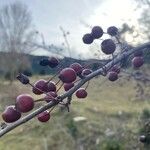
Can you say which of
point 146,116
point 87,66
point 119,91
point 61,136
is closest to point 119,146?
point 146,116

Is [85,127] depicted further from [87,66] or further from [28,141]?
[87,66]

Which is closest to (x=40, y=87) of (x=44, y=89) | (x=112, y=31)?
(x=44, y=89)

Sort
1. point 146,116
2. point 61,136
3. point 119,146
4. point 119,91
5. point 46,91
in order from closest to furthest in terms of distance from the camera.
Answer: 1. point 46,91
2. point 119,146
3. point 146,116
4. point 61,136
5. point 119,91

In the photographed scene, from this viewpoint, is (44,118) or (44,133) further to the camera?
(44,133)

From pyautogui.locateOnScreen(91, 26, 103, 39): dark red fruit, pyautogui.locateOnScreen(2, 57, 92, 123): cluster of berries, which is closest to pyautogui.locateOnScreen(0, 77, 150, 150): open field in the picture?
pyautogui.locateOnScreen(91, 26, 103, 39): dark red fruit

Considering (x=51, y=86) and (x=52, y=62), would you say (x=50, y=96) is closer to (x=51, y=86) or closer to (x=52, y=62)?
(x=51, y=86)

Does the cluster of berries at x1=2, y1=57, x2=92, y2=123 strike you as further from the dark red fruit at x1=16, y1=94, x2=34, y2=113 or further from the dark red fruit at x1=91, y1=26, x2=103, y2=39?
the dark red fruit at x1=91, y1=26, x2=103, y2=39
